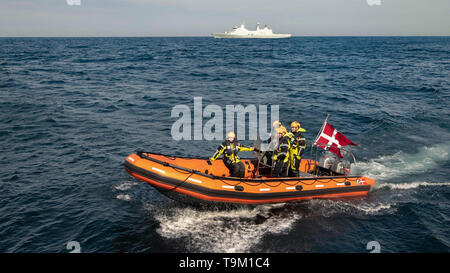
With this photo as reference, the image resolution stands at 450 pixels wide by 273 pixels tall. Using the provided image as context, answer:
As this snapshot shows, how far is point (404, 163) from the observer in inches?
500

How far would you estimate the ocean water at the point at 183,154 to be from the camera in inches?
316

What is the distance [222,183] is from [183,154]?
464 centimetres

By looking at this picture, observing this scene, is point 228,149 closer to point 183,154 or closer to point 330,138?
point 330,138

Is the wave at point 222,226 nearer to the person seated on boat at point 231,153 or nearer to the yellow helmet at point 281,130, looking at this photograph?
the person seated on boat at point 231,153

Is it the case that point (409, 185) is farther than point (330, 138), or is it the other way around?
point (409, 185)

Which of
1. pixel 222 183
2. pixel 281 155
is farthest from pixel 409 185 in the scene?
pixel 222 183

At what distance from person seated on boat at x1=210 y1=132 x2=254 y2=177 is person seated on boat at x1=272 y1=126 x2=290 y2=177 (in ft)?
2.68

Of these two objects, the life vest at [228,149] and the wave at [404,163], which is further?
the wave at [404,163]

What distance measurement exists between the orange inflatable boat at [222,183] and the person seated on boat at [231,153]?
331 millimetres

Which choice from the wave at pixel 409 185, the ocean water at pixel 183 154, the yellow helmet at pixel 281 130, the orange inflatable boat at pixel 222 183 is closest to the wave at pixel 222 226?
the ocean water at pixel 183 154

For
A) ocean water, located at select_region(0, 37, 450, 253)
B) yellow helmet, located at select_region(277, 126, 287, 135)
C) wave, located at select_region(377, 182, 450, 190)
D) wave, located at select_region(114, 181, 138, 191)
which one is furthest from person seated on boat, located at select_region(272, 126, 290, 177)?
wave, located at select_region(114, 181, 138, 191)

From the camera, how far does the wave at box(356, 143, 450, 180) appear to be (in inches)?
473

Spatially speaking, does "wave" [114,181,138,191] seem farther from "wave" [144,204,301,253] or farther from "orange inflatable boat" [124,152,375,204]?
"orange inflatable boat" [124,152,375,204]
